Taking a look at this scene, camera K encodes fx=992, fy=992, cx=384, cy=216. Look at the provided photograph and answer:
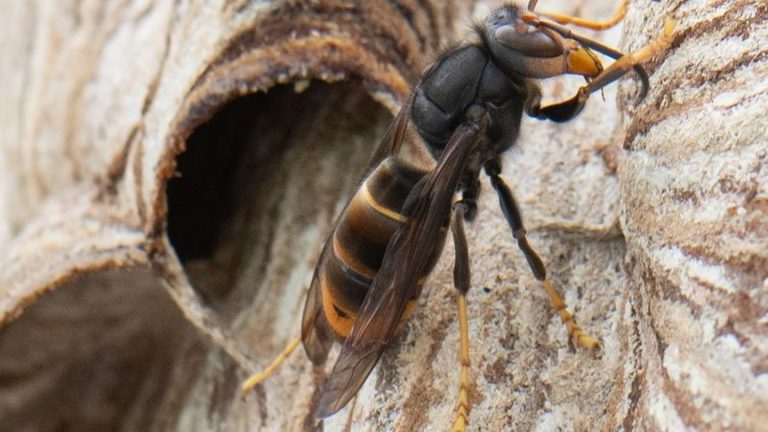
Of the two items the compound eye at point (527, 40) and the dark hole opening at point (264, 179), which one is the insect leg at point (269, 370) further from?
the compound eye at point (527, 40)

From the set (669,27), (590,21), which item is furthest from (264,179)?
(669,27)

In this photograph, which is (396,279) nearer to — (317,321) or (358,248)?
(358,248)

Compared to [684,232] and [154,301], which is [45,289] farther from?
[684,232]

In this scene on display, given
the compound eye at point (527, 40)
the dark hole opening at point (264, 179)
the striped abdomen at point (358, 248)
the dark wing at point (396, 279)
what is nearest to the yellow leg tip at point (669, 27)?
the compound eye at point (527, 40)

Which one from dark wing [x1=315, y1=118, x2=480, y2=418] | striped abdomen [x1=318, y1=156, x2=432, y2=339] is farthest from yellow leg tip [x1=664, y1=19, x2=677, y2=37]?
striped abdomen [x1=318, y1=156, x2=432, y2=339]

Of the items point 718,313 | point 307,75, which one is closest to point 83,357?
point 307,75

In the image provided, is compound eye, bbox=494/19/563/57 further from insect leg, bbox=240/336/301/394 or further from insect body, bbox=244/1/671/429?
insect leg, bbox=240/336/301/394

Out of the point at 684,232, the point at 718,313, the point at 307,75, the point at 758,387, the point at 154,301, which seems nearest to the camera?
the point at 758,387
